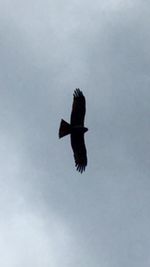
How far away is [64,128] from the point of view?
44.4 metres

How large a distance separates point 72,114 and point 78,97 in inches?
51.8

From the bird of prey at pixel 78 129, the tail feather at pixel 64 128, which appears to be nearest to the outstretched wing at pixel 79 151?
the bird of prey at pixel 78 129

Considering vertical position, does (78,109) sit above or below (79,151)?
above

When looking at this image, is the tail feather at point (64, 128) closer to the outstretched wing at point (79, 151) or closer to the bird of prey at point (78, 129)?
the bird of prey at point (78, 129)

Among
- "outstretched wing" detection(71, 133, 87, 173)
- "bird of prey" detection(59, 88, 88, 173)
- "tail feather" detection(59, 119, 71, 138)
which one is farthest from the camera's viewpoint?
"outstretched wing" detection(71, 133, 87, 173)

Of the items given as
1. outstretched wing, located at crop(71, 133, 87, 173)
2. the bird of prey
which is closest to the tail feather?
the bird of prey

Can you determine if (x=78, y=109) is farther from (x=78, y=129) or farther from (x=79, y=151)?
(x=79, y=151)

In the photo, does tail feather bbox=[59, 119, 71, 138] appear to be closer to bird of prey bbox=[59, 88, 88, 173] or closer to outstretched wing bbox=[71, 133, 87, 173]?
bird of prey bbox=[59, 88, 88, 173]

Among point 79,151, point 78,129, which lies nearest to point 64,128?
point 78,129

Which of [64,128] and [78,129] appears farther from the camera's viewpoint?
[78,129]

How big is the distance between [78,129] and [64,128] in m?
1.17

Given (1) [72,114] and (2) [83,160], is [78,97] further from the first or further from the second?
(2) [83,160]

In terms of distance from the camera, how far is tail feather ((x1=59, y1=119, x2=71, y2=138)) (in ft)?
144

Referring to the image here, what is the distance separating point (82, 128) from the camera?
149 ft
